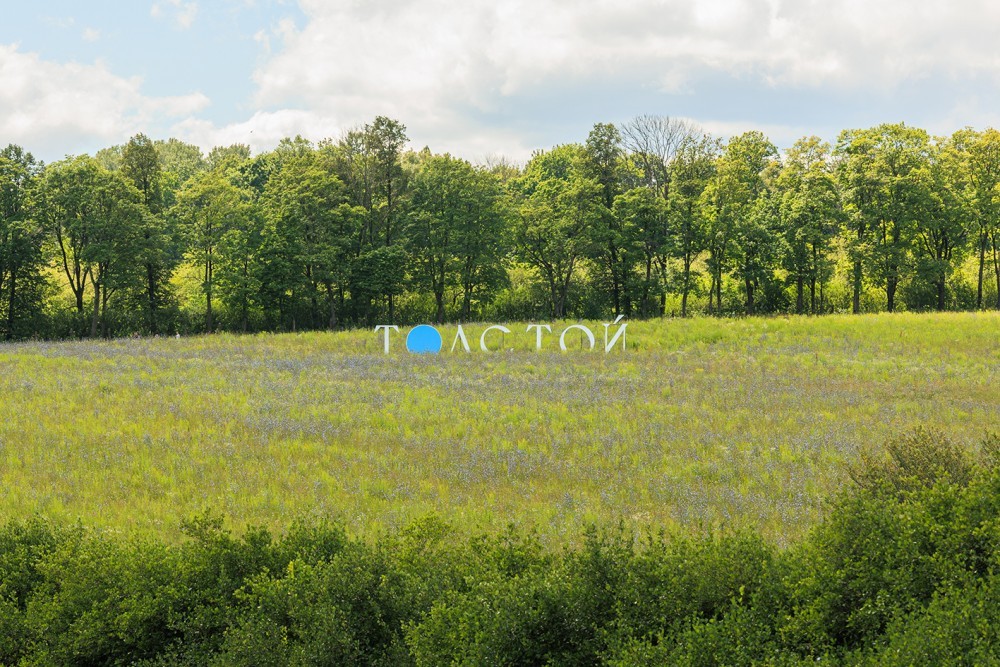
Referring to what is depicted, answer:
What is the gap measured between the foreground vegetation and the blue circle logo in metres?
24.8

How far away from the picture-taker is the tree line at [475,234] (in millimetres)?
45531

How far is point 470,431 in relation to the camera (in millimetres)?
15102

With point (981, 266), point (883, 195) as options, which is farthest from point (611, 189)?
point (981, 266)

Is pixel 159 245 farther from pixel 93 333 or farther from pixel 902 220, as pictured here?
pixel 902 220

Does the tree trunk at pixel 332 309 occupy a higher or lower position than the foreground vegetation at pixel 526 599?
higher

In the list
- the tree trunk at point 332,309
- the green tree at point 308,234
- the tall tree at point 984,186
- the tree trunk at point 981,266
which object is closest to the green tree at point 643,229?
the green tree at point 308,234

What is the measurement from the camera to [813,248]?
50.7 m

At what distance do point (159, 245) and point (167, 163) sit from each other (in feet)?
251

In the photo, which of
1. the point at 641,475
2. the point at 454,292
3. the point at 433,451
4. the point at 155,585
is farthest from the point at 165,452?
the point at 454,292

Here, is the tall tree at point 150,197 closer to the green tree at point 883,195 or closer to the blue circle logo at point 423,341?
the blue circle logo at point 423,341

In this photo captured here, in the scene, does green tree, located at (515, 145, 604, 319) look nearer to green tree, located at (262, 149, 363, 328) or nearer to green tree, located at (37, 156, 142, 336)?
green tree, located at (262, 149, 363, 328)

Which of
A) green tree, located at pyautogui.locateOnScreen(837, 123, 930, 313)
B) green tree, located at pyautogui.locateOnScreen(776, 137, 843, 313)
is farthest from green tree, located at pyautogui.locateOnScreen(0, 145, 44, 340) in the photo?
green tree, located at pyautogui.locateOnScreen(837, 123, 930, 313)

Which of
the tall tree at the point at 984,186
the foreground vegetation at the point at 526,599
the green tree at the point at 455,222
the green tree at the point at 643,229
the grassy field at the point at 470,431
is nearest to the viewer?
the foreground vegetation at the point at 526,599

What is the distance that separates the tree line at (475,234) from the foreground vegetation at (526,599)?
42941mm
